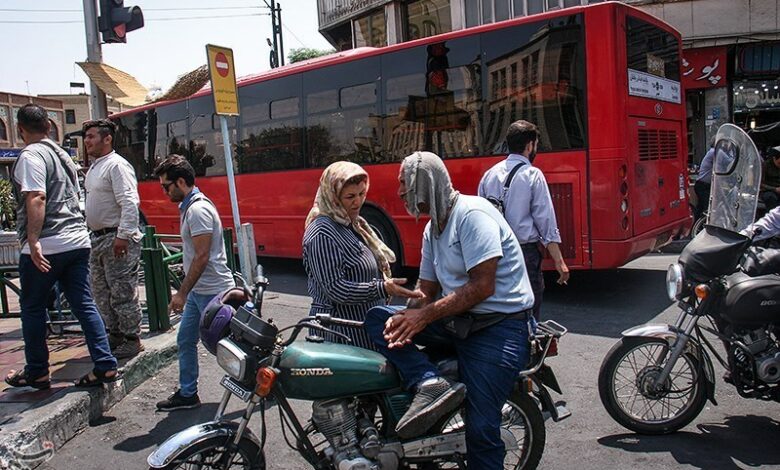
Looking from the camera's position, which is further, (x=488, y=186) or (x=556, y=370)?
(x=556, y=370)

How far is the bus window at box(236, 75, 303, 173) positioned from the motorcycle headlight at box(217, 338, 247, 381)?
23.3 ft

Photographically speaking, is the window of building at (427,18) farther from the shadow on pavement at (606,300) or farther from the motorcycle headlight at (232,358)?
the motorcycle headlight at (232,358)

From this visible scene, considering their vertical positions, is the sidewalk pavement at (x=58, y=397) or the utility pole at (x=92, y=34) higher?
the utility pole at (x=92, y=34)

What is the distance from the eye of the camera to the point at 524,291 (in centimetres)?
288

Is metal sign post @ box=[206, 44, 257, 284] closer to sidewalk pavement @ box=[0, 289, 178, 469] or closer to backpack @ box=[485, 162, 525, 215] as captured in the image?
sidewalk pavement @ box=[0, 289, 178, 469]

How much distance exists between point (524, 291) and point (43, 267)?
3.06 meters

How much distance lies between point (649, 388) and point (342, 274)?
6.55 feet

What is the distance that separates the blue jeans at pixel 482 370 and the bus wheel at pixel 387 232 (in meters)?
5.58

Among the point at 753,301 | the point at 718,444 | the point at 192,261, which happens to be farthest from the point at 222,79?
the point at 718,444

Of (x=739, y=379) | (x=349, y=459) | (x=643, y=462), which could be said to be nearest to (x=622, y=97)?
(x=739, y=379)

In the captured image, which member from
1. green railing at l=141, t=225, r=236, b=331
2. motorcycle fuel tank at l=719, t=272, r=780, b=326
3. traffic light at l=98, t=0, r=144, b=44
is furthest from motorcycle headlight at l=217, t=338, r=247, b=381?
traffic light at l=98, t=0, r=144, b=44

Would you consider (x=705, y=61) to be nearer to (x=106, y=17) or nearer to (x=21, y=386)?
(x=106, y=17)

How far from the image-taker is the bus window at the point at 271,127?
9672 millimetres

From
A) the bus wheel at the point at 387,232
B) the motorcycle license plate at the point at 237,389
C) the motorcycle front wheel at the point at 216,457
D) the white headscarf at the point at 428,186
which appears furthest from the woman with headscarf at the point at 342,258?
the bus wheel at the point at 387,232
